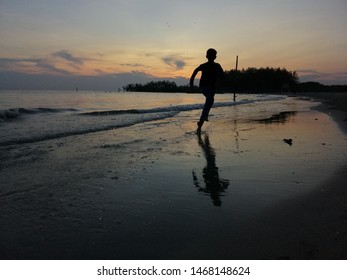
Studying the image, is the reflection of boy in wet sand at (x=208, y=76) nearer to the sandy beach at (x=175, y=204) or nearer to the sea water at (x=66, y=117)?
the sea water at (x=66, y=117)

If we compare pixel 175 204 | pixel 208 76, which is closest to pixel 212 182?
pixel 175 204

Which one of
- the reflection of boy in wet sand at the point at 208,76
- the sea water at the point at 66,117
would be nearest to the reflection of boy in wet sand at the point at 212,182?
the reflection of boy in wet sand at the point at 208,76

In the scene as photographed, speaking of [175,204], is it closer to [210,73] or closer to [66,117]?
[210,73]

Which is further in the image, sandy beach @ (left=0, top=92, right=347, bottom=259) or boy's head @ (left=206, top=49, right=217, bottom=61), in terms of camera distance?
boy's head @ (left=206, top=49, right=217, bottom=61)

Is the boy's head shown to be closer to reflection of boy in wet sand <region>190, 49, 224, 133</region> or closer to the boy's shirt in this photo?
reflection of boy in wet sand <region>190, 49, 224, 133</region>

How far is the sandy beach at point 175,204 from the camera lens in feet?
7.45

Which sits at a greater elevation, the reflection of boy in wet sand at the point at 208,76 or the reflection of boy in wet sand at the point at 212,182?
the reflection of boy in wet sand at the point at 208,76

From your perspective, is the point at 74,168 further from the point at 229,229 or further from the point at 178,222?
Result: the point at 229,229

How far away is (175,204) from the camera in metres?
3.22

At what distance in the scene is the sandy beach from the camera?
89.4 inches

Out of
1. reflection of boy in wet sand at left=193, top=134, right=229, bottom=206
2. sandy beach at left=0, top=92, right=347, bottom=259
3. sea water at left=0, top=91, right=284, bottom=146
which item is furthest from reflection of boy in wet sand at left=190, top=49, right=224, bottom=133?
reflection of boy in wet sand at left=193, top=134, right=229, bottom=206
